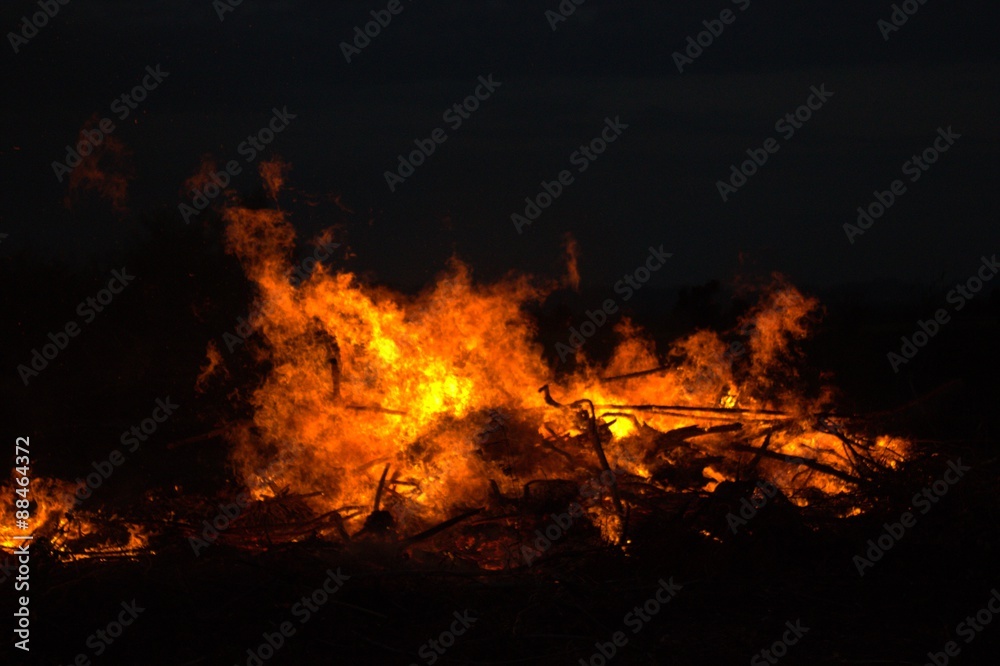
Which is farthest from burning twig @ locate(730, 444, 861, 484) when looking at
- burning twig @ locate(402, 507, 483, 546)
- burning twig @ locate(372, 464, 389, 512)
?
burning twig @ locate(372, 464, 389, 512)

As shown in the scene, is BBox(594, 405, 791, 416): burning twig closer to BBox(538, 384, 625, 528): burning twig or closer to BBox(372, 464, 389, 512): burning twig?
BBox(538, 384, 625, 528): burning twig

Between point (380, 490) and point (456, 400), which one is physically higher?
point (456, 400)

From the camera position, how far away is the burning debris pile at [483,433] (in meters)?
7.13

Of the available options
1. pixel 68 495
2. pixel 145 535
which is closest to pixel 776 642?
pixel 145 535

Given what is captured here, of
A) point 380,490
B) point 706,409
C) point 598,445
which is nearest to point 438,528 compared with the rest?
point 380,490

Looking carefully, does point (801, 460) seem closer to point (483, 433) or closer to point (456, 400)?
point (483, 433)

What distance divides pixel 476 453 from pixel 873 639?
12.7 feet

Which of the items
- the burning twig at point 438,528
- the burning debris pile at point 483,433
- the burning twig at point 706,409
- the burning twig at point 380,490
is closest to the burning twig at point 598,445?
the burning debris pile at point 483,433

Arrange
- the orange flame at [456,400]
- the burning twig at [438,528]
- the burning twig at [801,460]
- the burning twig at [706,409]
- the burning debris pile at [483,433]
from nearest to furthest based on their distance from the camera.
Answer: the burning twig at [438,528]
the burning debris pile at [483,433]
the burning twig at [801,460]
the orange flame at [456,400]
the burning twig at [706,409]

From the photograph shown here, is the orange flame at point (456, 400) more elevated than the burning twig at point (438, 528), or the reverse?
the orange flame at point (456, 400)

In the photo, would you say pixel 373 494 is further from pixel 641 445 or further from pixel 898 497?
pixel 898 497

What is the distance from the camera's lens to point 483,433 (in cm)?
817

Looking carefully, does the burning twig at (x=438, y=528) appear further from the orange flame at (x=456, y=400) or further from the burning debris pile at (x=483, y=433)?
the orange flame at (x=456, y=400)

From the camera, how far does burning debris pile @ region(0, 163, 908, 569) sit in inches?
281
